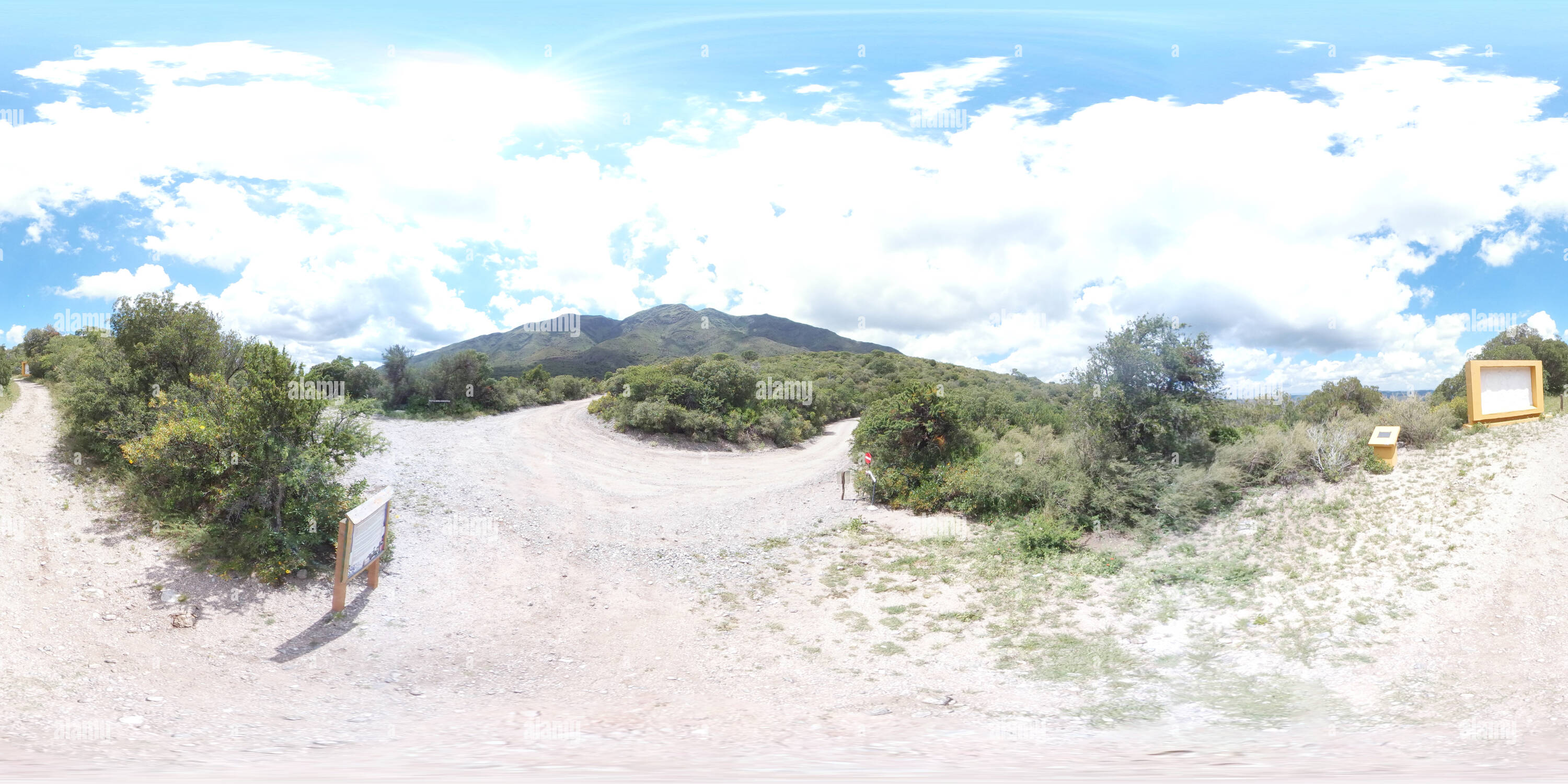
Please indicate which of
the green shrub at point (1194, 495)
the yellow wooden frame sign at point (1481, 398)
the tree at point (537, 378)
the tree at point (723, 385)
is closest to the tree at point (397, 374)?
the tree at point (537, 378)

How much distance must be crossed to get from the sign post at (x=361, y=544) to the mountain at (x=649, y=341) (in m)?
40.2

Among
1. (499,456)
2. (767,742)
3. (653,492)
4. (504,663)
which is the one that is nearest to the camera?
(767,742)

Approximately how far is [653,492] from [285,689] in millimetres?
10945

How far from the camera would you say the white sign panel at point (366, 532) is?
28.7 feet

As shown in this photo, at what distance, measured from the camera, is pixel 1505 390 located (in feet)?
52.0

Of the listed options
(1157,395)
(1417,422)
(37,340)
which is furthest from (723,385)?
(37,340)

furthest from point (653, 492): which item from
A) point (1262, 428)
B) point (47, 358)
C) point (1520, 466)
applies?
point (47, 358)

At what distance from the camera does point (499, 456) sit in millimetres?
19797

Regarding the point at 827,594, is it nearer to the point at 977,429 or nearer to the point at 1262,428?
the point at 977,429

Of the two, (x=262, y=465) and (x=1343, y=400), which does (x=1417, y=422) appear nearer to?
(x=1343, y=400)

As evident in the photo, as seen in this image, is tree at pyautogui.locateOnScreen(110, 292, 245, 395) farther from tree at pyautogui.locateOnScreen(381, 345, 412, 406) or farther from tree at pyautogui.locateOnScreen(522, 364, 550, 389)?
tree at pyautogui.locateOnScreen(522, 364, 550, 389)

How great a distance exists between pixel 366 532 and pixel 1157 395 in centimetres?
1347

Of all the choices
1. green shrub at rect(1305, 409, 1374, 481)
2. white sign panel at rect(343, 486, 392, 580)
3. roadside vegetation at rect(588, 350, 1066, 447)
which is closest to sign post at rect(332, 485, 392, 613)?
white sign panel at rect(343, 486, 392, 580)

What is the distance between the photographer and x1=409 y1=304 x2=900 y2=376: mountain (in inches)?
2940
